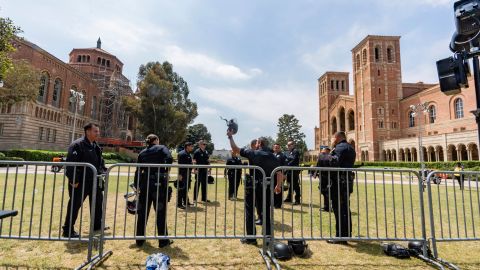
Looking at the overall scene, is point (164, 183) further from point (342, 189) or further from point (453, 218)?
point (453, 218)

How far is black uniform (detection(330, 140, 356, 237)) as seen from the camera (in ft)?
15.5

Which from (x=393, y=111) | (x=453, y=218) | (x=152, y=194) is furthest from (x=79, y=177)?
(x=393, y=111)

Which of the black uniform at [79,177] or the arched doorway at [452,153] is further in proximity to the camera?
the arched doorway at [452,153]

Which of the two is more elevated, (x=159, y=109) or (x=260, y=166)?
(x=159, y=109)

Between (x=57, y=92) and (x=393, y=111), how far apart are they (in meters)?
64.2

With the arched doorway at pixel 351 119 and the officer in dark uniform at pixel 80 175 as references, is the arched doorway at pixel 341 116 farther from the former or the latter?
the officer in dark uniform at pixel 80 175

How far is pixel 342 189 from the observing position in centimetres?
493

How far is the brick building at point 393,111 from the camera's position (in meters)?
42.9

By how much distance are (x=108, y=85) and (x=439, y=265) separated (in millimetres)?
65787

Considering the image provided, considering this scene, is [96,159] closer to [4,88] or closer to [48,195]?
[48,195]

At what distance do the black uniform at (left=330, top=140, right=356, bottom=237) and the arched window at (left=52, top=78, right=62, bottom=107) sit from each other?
2055 inches

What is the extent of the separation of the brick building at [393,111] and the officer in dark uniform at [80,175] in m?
46.8

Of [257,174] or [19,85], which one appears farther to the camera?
[19,85]


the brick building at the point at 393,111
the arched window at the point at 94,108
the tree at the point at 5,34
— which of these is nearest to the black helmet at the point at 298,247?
the tree at the point at 5,34
